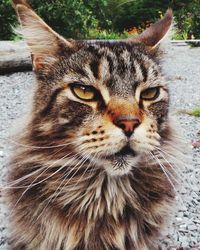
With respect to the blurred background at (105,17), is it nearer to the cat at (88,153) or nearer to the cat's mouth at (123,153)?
the cat at (88,153)

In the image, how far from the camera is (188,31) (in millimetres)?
14945

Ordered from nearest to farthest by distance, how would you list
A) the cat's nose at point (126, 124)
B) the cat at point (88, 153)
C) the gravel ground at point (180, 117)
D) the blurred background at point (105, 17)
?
the cat's nose at point (126, 124) → the cat at point (88, 153) → the gravel ground at point (180, 117) → the blurred background at point (105, 17)

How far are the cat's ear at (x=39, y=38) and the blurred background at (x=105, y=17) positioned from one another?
22.6ft

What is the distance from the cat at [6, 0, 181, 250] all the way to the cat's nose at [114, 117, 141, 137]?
0.06 ft

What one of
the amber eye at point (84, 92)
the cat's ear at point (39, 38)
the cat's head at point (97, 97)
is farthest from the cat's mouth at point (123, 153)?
the cat's ear at point (39, 38)

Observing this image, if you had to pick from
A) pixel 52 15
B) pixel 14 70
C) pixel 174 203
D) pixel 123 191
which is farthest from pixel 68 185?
pixel 52 15

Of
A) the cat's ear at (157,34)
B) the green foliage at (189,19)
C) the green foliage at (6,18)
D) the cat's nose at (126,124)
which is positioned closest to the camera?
the cat's nose at (126,124)

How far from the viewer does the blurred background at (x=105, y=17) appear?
35.3 feet

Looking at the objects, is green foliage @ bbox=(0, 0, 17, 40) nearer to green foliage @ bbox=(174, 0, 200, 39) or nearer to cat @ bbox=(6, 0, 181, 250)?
green foliage @ bbox=(174, 0, 200, 39)

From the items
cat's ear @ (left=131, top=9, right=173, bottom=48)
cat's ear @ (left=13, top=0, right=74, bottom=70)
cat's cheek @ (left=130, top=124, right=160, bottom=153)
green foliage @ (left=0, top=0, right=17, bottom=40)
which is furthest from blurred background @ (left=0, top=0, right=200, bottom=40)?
cat's cheek @ (left=130, top=124, right=160, bottom=153)

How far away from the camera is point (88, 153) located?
2256 mm

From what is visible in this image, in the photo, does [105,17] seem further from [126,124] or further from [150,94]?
[126,124]

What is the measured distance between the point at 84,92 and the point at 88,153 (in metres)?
0.32

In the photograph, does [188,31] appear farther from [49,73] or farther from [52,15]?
[49,73]
